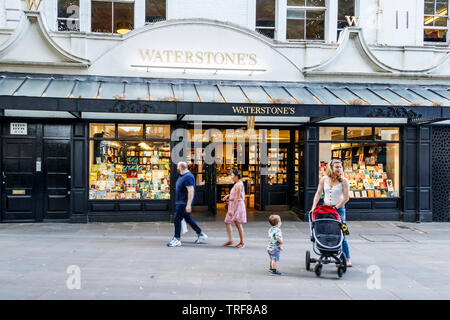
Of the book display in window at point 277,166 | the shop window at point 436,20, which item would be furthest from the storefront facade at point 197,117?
the shop window at point 436,20

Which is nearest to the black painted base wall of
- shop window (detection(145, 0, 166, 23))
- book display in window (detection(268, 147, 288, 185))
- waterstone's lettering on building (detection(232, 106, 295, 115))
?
book display in window (detection(268, 147, 288, 185))

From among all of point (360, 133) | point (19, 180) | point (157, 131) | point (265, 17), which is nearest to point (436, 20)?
point (360, 133)

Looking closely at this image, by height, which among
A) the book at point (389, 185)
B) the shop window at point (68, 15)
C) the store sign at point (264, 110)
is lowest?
the book at point (389, 185)

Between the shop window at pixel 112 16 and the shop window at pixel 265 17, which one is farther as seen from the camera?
the shop window at pixel 265 17

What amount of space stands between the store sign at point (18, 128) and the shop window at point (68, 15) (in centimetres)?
337

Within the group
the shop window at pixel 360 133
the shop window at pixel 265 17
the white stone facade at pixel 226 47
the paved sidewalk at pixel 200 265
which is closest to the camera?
the paved sidewalk at pixel 200 265

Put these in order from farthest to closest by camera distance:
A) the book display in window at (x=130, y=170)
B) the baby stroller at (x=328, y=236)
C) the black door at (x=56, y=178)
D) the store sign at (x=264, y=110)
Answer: the book display in window at (x=130, y=170)
the black door at (x=56, y=178)
the store sign at (x=264, y=110)
the baby stroller at (x=328, y=236)

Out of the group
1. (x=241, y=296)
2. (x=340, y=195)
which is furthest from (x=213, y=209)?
(x=241, y=296)

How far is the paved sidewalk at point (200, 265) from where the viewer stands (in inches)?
225

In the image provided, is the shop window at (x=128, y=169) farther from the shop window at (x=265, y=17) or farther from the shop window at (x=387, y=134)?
the shop window at (x=387, y=134)

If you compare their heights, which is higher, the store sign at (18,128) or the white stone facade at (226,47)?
the white stone facade at (226,47)

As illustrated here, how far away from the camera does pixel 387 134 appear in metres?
12.9

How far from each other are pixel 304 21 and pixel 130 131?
697 cm

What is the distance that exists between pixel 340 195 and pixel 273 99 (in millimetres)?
4702
